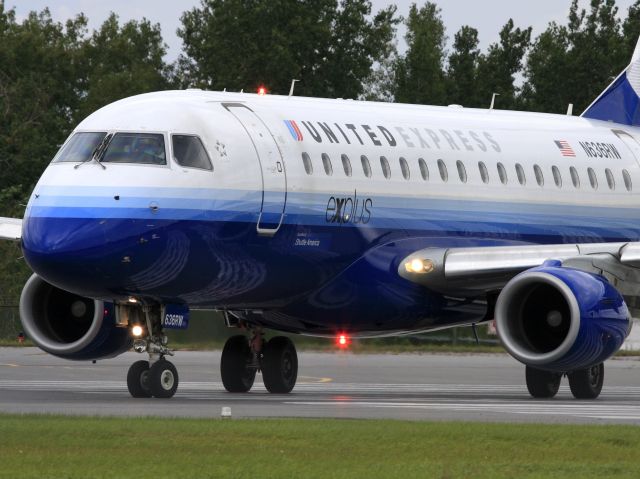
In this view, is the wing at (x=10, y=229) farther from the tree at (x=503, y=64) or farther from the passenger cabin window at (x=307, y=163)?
the tree at (x=503, y=64)

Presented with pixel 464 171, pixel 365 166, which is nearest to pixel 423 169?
pixel 464 171

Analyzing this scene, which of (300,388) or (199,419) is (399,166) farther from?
(199,419)

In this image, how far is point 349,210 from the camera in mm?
28609

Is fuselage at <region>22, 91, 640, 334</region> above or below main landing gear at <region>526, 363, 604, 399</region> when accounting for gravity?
above

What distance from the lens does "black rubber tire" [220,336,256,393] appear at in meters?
30.3

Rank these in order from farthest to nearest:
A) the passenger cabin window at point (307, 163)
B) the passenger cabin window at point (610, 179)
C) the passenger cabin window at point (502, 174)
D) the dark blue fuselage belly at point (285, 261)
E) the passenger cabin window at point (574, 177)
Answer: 1. the passenger cabin window at point (610, 179)
2. the passenger cabin window at point (574, 177)
3. the passenger cabin window at point (502, 174)
4. the passenger cabin window at point (307, 163)
5. the dark blue fuselage belly at point (285, 261)

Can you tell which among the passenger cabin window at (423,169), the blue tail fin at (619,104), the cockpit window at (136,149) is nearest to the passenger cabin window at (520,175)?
the passenger cabin window at (423,169)

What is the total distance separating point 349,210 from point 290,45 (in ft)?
207

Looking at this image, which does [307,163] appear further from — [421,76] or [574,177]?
[421,76]

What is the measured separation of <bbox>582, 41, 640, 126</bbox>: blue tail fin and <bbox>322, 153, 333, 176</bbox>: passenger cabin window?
351 inches

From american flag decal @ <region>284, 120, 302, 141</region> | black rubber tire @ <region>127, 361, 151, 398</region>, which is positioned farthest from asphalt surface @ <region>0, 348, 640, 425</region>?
american flag decal @ <region>284, 120, 302, 141</region>

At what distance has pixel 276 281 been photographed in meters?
27.7

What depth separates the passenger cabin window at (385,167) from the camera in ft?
96.5

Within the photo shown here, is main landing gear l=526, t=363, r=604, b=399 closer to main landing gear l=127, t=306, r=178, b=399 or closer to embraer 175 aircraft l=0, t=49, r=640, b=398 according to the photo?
embraer 175 aircraft l=0, t=49, r=640, b=398
